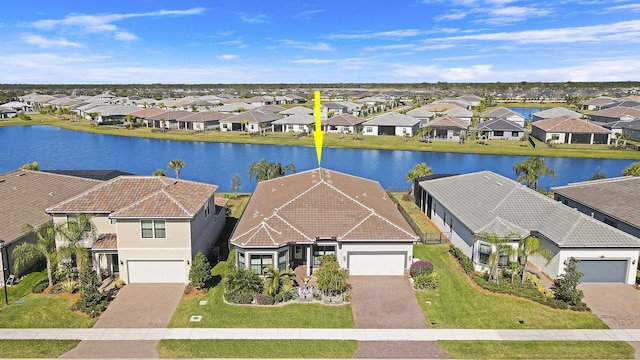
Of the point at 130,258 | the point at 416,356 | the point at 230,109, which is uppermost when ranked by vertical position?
the point at 230,109

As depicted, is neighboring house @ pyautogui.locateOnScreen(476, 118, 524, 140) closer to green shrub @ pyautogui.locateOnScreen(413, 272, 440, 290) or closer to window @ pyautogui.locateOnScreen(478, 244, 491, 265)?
window @ pyautogui.locateOnScreen(478, 244, 491, 265)

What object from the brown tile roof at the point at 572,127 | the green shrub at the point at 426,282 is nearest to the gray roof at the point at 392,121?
the brown tile roof at the point at 572,127

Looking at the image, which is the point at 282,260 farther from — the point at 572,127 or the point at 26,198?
the point at 572,127

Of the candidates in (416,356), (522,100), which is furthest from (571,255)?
(522,100)

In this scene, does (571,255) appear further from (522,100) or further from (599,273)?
(522,100)

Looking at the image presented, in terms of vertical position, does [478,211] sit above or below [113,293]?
above

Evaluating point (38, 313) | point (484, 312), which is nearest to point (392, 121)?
point (484, 312)

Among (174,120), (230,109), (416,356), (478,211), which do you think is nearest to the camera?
(416,356)
